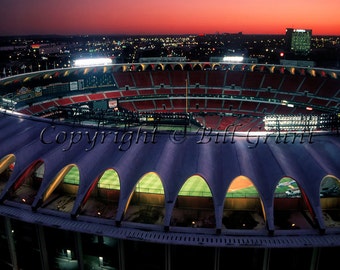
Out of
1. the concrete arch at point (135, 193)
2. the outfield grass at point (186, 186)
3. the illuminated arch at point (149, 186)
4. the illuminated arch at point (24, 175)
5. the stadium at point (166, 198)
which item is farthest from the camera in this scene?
the illuminated arch at point (24, 175)

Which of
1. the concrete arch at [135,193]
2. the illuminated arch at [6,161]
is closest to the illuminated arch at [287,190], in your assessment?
the concrete arch at [135,193]

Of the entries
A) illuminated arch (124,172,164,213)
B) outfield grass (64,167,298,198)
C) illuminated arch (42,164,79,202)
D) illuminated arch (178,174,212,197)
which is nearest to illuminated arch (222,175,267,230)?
outfield grass (64,167,298,198)

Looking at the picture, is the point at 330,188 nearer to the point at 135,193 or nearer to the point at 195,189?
the point at 195,189

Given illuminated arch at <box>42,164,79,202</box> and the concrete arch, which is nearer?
the concrete arch

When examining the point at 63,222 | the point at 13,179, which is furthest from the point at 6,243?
the point at 63,222

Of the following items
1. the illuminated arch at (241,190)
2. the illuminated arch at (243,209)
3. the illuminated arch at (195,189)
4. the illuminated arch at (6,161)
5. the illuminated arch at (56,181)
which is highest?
the illuminated arch at (6,161)

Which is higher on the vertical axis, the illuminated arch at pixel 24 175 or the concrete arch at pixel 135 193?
the illuminated arch at pixel 24 175

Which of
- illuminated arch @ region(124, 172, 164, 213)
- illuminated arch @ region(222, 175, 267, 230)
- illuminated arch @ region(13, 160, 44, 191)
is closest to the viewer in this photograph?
illuminated arch @ region(222, 175, 267, 230)

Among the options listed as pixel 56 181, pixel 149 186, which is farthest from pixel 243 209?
pixel 56 181

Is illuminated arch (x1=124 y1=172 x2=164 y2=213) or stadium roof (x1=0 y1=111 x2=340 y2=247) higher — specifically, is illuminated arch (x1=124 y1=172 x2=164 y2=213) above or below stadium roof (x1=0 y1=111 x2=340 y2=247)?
below

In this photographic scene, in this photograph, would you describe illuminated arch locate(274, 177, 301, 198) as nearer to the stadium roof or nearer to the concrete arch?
the stadium roof

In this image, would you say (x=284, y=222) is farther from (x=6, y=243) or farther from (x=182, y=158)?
(x=6, y=243)

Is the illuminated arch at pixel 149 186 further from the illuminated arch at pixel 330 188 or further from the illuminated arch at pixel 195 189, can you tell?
the illuminated arch at pixel 330 188
